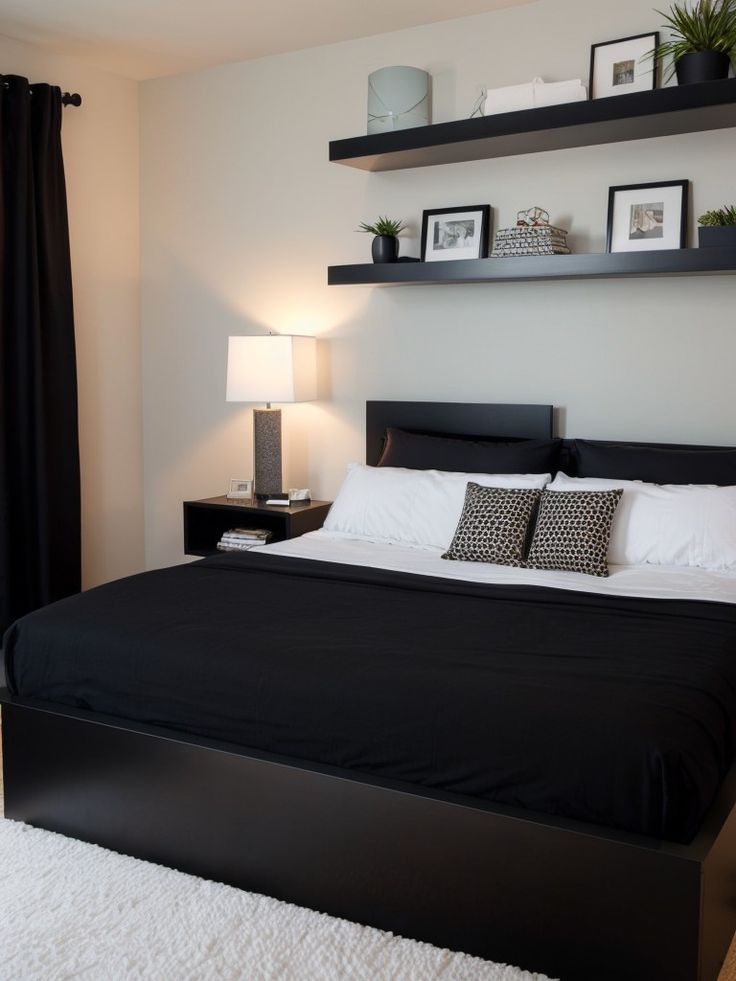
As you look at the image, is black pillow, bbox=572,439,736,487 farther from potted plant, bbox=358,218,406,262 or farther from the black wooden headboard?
potted plant, bbox=358,218,406,262

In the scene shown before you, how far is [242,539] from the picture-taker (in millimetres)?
4359

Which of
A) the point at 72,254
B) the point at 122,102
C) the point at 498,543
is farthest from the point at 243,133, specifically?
the point at 498,543

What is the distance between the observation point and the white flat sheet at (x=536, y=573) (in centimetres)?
287

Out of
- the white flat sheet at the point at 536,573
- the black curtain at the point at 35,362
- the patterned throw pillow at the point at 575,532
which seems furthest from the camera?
the black curtain at the point at 35,362

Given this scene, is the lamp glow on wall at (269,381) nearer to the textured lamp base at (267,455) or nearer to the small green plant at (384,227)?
the textured lamp base at (267,455)

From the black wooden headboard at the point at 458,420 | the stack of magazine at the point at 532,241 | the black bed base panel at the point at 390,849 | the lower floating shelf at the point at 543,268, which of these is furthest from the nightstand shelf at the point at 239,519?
the black bed base panel at the point at 390,849

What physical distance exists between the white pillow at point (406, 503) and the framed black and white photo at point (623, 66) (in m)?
1.46

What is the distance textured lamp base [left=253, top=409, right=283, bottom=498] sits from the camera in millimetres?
4387

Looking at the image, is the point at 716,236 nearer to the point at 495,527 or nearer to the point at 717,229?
the point at 717,229

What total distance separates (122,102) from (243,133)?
27.1 inches

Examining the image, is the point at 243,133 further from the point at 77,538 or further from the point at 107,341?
the point at 77,538

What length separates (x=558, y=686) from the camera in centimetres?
207

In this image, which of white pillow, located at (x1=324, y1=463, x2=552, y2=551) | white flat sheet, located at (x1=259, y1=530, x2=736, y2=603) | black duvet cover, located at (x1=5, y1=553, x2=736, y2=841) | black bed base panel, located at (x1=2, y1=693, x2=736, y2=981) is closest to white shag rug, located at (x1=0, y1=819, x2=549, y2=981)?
black bed base panel, located at (x1=2, y1=693, x2=736, y2=981)

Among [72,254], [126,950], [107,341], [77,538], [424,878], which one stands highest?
[72,254]
